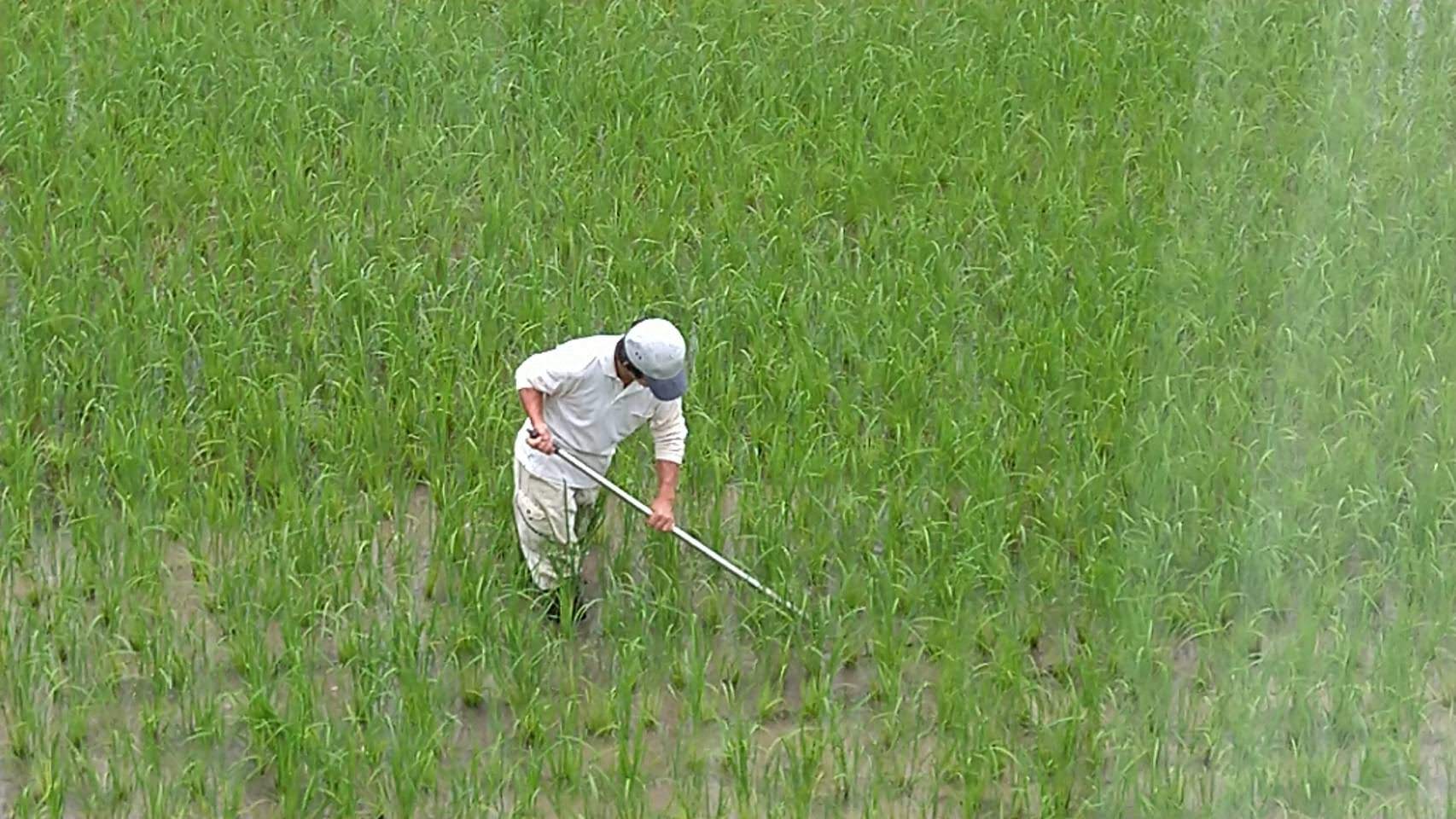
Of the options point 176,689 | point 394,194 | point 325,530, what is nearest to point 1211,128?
point 394,194

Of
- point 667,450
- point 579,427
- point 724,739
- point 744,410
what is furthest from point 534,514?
point 744,410

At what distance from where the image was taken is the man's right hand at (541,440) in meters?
4.23

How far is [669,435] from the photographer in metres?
4.33

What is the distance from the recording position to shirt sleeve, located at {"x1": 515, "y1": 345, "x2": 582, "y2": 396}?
4242 mm

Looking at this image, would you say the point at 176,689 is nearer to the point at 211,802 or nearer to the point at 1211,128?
the point at 211,802

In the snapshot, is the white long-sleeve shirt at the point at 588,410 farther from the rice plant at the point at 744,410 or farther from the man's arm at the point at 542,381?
the rice plant at the point at 744,410

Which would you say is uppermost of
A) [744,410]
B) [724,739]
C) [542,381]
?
[542,381]

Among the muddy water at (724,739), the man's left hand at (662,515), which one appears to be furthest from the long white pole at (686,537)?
the muddy water at (724,739)

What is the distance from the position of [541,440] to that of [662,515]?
0.93 feet

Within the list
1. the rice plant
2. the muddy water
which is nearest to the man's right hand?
the rice plant

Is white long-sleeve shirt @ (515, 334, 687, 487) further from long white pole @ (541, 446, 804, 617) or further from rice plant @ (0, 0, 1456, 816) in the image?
rice plant @ (0, 0, 1456, 816)

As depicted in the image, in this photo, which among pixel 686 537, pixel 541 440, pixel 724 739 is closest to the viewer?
pixel 724 739

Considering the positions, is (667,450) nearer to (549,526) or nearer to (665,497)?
(665,497)

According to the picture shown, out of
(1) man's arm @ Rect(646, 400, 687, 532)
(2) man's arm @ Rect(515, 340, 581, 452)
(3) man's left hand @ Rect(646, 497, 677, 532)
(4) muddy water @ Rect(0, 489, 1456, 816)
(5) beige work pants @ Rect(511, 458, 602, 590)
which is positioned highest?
(2) man's arm @ Rect(515, 340, 581, 452)
